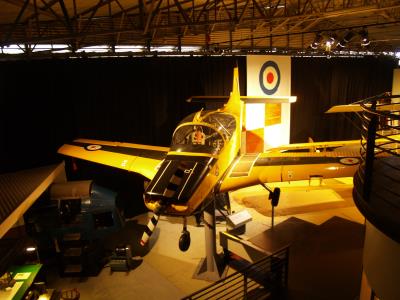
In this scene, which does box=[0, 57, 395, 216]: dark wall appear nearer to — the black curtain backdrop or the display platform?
the display platform

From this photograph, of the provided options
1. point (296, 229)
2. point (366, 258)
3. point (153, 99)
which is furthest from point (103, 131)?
point (366, 258)

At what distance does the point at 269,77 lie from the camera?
1197cm

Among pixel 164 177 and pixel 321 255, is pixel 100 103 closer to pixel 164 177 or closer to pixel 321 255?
pixel 164 177

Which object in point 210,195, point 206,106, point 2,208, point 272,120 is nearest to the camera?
point 2,208

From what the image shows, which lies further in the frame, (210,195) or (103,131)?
(103,131)

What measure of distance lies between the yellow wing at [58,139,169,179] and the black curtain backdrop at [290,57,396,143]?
886 cm

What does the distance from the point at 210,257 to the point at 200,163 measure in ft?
7.35

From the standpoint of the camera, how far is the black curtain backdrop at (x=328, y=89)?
14.9 metres

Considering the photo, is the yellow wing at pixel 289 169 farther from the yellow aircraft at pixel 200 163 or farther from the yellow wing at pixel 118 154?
the yellow wing at pixel 118 154

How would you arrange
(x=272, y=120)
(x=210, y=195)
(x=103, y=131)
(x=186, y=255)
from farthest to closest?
1. (x=272, y=120)
2. (x=103, y=131)
3. (x=186, y=255)
4. (x=210, y=195)

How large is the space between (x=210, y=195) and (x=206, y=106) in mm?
6039

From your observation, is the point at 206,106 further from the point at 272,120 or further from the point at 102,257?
the point at 102,257

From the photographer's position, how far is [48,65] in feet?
27.9

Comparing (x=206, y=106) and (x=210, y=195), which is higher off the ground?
(x=206, y=106)
